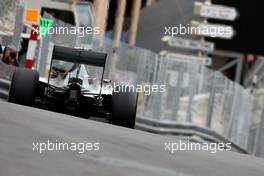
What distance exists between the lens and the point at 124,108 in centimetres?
617

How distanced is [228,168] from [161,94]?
8720 mm

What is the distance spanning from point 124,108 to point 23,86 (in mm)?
1048

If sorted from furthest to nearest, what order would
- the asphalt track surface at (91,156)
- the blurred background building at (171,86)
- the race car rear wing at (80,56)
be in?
the blurred background building at (171,86) < the race car rear wing at (80,56) < the asphalt track surface at (91,156)

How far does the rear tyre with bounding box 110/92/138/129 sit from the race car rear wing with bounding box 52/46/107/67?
385mm

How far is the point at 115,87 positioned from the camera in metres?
6.31

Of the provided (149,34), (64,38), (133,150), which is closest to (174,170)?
(133,150)

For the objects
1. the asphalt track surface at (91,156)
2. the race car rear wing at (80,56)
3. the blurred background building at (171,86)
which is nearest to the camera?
the asphalt track surface at (91,156)

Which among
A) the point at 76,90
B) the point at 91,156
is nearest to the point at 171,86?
the point at 76,90

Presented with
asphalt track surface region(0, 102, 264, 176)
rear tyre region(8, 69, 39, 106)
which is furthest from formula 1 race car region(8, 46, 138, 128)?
asphalt track surface region(0, 102, 264, 176)

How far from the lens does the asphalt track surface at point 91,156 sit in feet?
10.5

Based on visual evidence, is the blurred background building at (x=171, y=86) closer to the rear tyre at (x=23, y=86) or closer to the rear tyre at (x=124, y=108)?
the rear tyre at (x=23, y=86)

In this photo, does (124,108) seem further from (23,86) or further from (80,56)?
(23,86)

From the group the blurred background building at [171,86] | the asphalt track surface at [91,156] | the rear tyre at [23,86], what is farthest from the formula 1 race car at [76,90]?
the blurred background building at [171,86]

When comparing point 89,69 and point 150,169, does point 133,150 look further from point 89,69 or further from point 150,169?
point 89,69
